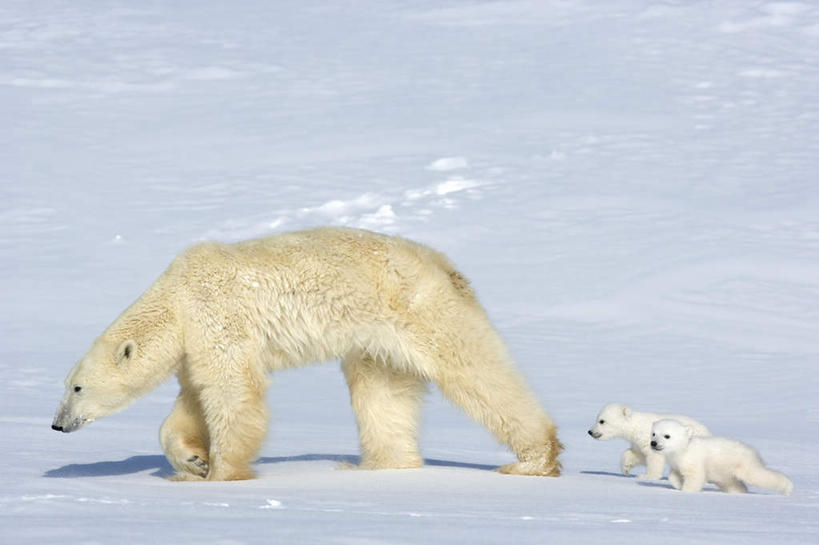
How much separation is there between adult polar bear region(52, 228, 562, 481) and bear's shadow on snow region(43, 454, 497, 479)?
255 mm

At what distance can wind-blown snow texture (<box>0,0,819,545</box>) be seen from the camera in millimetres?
5605

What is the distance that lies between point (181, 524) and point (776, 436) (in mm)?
6050

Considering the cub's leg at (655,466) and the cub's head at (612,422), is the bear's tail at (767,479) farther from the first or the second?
the cub's head at (612,422)

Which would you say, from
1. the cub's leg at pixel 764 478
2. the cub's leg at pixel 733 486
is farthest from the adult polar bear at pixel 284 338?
the cub's leg at pixel 764 478

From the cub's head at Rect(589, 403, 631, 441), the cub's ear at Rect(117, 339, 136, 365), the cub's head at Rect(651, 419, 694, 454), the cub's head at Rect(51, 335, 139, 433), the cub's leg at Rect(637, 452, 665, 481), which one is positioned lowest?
the cub's leg at Rect(637, 452, 665, 481)

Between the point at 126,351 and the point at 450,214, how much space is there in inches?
390

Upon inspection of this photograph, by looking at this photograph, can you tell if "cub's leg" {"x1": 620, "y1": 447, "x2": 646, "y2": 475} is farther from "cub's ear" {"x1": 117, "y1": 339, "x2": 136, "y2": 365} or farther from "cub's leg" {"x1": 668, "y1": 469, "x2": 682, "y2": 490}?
"cub's ear" {"x1": 117, "y1": 339, "x2": 136, "y2": 365}

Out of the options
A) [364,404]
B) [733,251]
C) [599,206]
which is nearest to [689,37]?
[599,206]

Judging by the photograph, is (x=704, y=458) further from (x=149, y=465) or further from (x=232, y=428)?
(x=149, y=465)

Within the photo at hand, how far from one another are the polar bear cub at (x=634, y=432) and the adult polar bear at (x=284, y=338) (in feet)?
2.01

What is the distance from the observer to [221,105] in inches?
875

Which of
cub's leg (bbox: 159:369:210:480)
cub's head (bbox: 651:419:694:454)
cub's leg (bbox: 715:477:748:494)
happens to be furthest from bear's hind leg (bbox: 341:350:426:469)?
cub's leg (bbox: 715:477:748:494)

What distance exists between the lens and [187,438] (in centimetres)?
692

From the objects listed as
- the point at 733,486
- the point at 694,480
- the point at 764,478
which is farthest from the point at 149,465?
the point at 764,478
